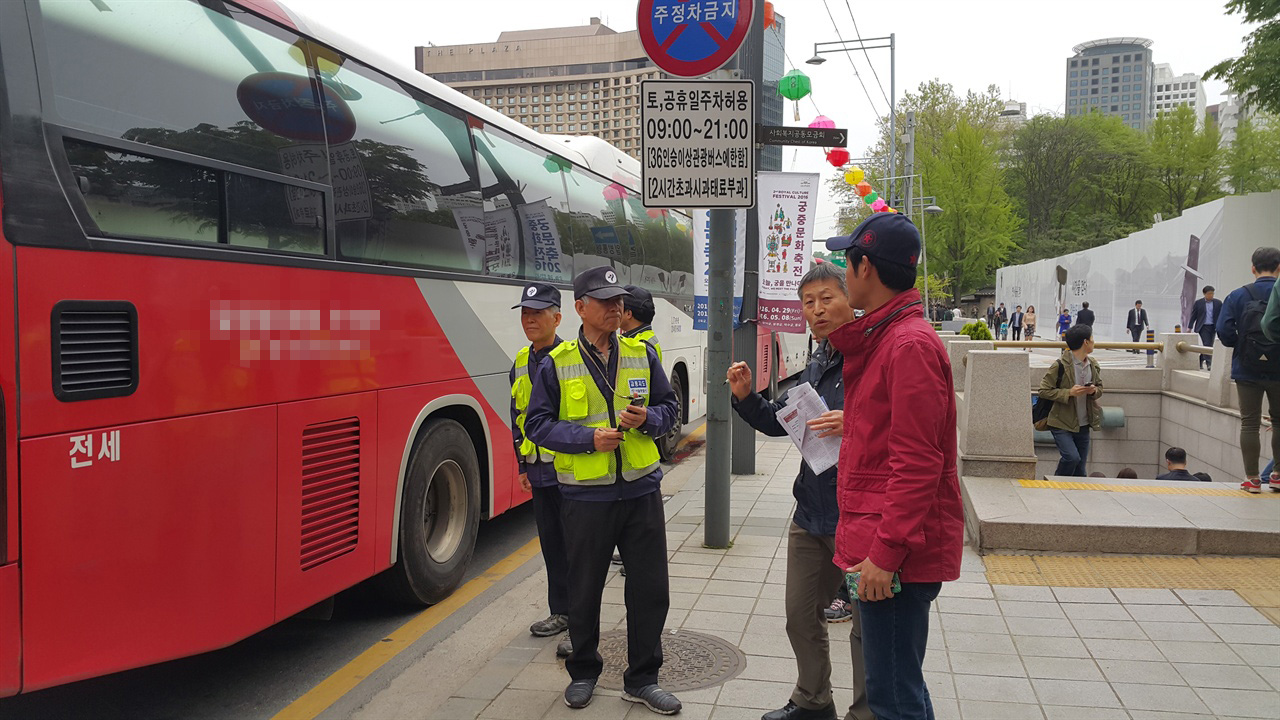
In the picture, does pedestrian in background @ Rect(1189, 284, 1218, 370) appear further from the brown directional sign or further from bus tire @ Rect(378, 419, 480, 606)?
bus tire @ Rect(378, 419, 480, 606)

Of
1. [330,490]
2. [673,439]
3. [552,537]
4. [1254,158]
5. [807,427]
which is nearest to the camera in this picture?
[807,427]

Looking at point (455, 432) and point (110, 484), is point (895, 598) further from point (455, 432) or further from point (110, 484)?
point (455, 432)

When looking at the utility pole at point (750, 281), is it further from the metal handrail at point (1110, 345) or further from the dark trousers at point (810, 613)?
the dark trousers at point (810, 613)

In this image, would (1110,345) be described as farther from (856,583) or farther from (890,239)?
(856,583)

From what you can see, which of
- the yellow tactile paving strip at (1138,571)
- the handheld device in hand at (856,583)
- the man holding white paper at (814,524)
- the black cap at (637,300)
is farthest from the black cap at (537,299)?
the yellow tactile paving strip at (1138,571)

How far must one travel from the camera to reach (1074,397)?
358 inches

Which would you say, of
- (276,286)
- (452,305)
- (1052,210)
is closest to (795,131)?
(452,305)

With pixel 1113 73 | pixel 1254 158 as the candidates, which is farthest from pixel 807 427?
pixel 1113 73

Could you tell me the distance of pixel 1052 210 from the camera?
64.2 m

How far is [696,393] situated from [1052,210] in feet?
194

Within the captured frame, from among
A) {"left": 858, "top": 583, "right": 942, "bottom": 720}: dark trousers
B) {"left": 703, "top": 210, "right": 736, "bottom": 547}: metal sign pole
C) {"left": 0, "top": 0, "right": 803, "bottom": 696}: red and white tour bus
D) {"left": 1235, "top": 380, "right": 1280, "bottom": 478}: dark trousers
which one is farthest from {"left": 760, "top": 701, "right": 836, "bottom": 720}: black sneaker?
{"left": 1235, "top": 380, "right": 1280, "bottom": 478}: dark trousers

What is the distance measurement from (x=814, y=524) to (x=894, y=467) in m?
1.29

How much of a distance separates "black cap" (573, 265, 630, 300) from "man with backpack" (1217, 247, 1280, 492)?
18.5 feet

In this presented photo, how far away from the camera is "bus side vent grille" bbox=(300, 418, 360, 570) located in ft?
15.1
